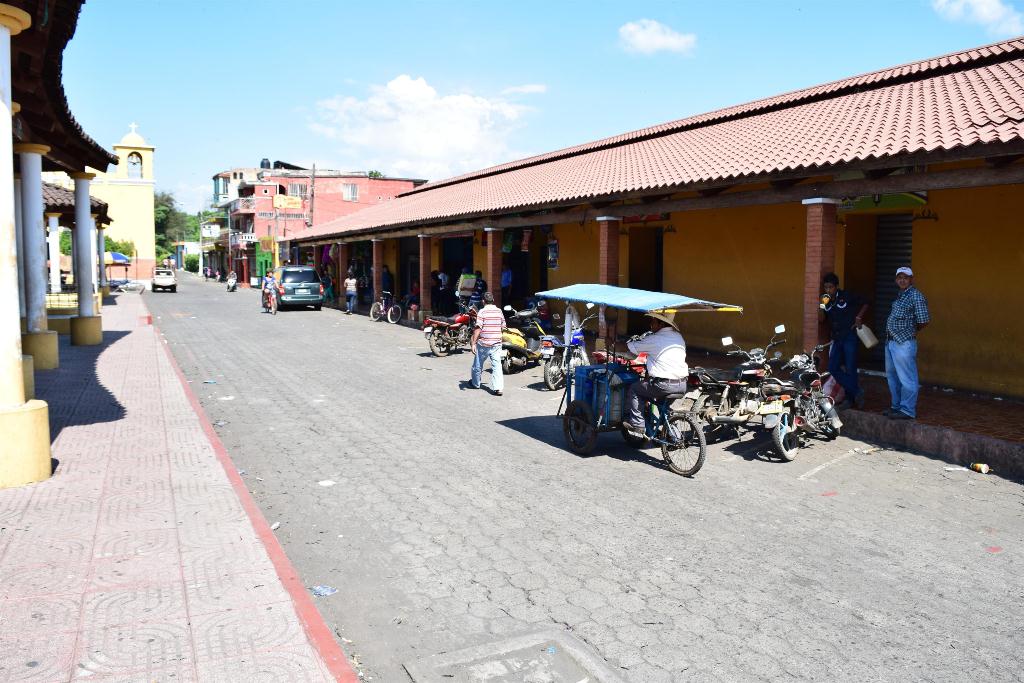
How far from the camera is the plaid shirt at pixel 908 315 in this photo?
30.2ft

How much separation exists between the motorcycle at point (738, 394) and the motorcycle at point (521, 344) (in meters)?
5.34

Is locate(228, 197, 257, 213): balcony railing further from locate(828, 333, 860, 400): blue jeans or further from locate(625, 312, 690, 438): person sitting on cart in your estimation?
locate(625, 312, 690, 438): person sitting on cart

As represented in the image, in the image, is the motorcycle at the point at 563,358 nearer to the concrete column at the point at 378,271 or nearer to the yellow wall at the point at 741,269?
the yellow wall at the point at 741,269

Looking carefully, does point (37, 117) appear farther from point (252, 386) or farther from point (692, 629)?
point (692, 629)

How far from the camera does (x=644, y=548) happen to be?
5.99 m

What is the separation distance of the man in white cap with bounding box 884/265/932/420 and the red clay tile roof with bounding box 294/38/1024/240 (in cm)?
170

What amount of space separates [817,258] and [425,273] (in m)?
15.3

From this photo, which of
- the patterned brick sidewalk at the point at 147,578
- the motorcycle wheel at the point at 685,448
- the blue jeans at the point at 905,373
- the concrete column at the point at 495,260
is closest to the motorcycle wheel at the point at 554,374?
the motorcycle wheel at the point at 685,448

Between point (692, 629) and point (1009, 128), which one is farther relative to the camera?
point (1009, 128)

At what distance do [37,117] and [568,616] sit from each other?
12623 mm

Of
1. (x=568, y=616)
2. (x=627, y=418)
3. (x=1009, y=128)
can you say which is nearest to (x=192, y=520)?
(x=568, y=616)

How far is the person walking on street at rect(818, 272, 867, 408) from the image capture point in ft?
33.5

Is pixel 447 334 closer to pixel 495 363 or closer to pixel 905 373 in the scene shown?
pixel 495 363

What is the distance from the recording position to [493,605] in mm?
5020
